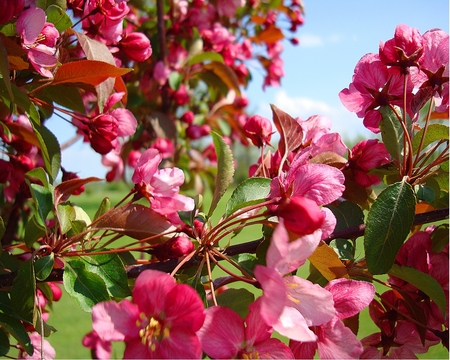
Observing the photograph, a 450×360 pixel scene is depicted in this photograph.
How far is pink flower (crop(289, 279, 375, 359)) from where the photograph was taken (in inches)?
21.2

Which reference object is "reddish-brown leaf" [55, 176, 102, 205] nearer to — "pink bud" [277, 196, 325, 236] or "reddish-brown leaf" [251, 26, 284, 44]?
"pink bud" [277, 196, 325, 236]

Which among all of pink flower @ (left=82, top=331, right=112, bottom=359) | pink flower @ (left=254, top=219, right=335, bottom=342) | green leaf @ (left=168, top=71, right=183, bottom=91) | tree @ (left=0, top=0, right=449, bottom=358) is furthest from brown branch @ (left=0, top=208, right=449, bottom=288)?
green leaf @ (left=168, top=71, right=183, bottom=91)

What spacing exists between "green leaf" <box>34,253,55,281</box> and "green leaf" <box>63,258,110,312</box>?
21 millimetres

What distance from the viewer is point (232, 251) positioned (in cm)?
61

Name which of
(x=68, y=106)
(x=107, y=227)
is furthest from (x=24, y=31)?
(x=107, y=227)

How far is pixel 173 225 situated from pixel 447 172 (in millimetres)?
386

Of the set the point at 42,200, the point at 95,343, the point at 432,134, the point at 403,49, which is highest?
the point at 403,49

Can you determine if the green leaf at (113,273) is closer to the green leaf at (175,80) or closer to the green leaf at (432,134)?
the green leaf at (432,134)

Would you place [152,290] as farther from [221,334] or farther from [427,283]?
[427,283]

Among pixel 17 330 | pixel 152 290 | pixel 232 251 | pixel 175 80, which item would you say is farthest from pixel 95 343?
pixel 152 290

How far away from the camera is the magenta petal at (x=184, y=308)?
1.49 feet

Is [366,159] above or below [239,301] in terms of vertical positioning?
above

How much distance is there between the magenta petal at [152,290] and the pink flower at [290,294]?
87 mm

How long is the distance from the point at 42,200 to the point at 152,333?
0.94 ft
